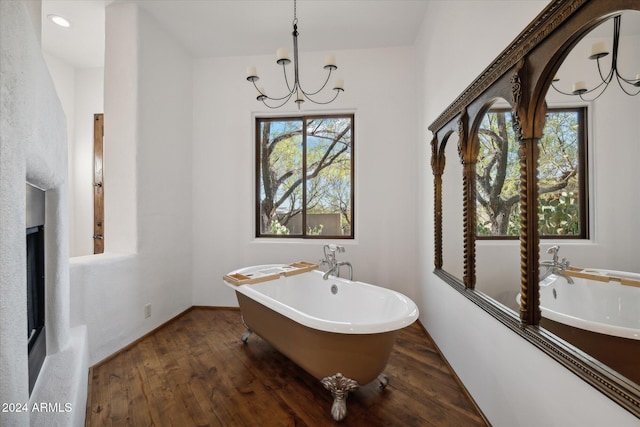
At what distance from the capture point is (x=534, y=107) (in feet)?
3.75

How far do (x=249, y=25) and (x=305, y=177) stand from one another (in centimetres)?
163

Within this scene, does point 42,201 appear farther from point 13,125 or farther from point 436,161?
point 436,161

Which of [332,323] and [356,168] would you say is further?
[356,168]

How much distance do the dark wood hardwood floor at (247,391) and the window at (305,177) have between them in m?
1.39

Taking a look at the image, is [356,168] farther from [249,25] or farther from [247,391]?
[247,391]

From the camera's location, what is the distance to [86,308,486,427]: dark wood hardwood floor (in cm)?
163

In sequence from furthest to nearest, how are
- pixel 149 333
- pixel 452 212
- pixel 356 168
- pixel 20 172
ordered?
pixel 356 168 < pixel 149 333 < pixel 452 212 < pixel 20 172

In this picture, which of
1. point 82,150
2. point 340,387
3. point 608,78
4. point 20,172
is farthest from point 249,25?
point 340,387

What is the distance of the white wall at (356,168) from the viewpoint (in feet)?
10.6

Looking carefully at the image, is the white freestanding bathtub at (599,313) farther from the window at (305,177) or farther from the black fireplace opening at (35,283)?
the window at (305,177)

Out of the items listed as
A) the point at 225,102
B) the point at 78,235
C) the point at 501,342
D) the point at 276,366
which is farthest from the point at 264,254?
the point at 501,342

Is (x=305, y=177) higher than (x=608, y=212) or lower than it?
higher

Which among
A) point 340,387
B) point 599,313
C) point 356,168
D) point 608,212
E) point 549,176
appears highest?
point 356,168

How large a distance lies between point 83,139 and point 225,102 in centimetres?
181
